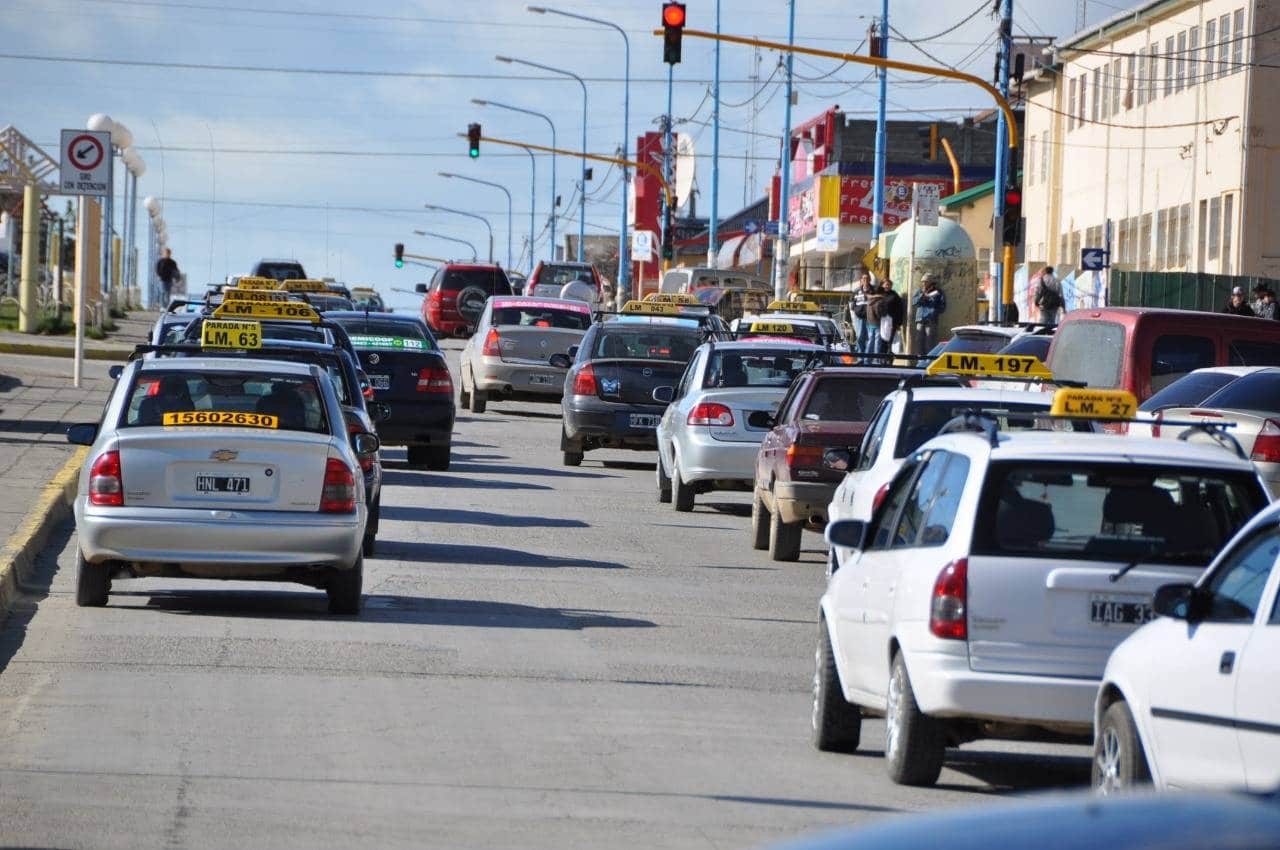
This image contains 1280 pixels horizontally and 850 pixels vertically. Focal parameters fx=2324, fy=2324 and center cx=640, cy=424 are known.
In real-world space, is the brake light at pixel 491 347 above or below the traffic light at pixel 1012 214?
below

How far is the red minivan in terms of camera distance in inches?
765

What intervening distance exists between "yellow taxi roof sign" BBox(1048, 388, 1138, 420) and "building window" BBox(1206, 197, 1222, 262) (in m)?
38.9

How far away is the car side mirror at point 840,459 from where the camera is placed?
1584 centimetres

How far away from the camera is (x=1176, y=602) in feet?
24.3

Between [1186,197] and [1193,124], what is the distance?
5.36ft

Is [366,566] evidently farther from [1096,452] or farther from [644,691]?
[1096,452]

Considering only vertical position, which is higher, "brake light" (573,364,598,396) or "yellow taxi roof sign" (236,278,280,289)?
"yellow taxi roof sign" (236,278,280,289)

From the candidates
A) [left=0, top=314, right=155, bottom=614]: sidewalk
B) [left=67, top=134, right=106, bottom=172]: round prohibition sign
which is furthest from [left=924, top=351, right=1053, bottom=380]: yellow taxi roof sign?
[left=67, top=134, right=106, bottom=172]: round prohibition sign

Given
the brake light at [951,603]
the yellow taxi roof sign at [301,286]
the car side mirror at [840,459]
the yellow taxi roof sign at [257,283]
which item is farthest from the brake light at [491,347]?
the brake light at [951,603]

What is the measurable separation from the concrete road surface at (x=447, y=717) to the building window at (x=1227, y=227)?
3211 cm

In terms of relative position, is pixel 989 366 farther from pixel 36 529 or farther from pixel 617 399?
pixel 617 399

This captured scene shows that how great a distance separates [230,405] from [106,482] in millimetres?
1388

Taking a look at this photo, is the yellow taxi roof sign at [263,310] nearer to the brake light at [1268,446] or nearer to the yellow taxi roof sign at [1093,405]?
the brake light at [1268,446]

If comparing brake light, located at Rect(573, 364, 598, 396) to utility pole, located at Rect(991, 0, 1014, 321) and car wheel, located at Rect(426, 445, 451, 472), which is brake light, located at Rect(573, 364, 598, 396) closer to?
car wheel, located at Rect(426, 445, 451, 472)
